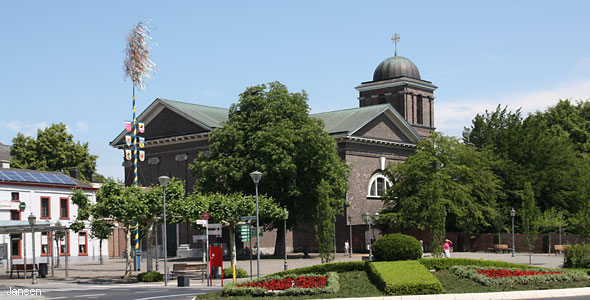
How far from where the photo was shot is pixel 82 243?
69.4 meters

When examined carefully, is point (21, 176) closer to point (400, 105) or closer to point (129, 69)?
point (129, 69)

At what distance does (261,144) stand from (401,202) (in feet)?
45.2

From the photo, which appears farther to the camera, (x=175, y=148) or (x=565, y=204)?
(x=175, y=148)

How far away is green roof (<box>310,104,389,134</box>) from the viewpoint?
69438mm

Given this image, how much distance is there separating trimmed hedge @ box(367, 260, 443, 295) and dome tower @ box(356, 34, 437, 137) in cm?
5705

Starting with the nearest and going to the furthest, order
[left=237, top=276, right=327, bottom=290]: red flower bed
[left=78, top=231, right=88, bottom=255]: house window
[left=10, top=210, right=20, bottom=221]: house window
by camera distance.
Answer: [left=237, top=276, right=327, bottom=290]: red flower bed < [left=10, top=210, right=20, bottom=221]: house window < [left=78, top=231, right=88, bottom=255]: house window

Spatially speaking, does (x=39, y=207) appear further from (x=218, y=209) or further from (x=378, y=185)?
(x=378, y=185)

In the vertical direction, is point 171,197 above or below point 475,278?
above

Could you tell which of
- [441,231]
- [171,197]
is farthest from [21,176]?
[441,231]

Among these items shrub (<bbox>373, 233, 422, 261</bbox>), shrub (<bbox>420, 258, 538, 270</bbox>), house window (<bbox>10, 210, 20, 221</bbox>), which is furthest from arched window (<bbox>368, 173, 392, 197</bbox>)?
shrub (<bbox>373, 233, 422, 261</bbox>)

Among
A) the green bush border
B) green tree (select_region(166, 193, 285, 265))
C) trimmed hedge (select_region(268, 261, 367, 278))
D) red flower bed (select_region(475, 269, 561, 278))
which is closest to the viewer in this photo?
the green bush border

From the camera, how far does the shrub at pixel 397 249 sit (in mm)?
26547

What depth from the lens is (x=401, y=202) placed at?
64188mm

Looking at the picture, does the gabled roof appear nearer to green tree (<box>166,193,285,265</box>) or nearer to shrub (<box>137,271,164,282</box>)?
green tree (<box>166,193,285,265</box>)
